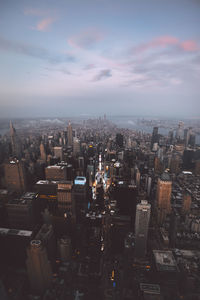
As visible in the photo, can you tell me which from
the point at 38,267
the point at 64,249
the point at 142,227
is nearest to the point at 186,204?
the point at 142,227

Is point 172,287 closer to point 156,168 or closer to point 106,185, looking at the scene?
point 106,185

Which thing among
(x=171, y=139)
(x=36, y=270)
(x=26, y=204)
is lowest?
(x=36, y=270)

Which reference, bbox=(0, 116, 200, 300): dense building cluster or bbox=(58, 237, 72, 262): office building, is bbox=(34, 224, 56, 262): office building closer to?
bbox=(0, 116, 200, 300): dense building cluster

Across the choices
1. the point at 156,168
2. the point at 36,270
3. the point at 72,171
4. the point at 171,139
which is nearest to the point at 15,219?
the point at 36,270

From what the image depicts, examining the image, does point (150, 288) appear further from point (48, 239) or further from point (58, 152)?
point (58, 152)

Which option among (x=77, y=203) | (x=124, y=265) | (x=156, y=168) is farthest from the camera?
(x=156, y=168)

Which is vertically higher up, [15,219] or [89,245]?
[15,219]

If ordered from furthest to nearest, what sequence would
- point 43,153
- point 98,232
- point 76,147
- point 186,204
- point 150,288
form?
1. point 76,147
2. point 43,153
3. point 186,204
4. point 98,232
5. point 150,288
